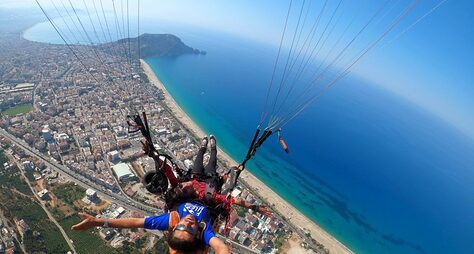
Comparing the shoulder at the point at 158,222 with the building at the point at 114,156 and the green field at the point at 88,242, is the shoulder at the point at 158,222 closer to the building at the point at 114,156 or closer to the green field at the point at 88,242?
the green field at the point at 88,242

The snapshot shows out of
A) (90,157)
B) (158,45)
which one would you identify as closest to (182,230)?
(90,157)

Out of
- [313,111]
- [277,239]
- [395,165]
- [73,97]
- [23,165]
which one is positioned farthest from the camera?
[313,111]

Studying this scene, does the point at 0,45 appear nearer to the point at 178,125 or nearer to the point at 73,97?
the point at 73,97

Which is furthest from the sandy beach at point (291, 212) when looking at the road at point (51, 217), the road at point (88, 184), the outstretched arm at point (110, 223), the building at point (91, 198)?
the outstretched arm at point (110, 223)

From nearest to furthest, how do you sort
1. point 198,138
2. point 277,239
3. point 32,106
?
point 277,239 → point 198,138 → point 32,106

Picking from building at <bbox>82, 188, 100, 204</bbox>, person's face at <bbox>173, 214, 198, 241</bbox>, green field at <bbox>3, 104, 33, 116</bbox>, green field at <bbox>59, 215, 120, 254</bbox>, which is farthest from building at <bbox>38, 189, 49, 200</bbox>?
person's face at <bbox>173, 214, 198, 241</bbox>

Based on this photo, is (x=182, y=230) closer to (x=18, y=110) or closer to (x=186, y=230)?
(x=186, y=230)

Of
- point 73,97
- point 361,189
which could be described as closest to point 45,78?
point 73,97

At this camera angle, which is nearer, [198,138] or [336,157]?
[198,138]
